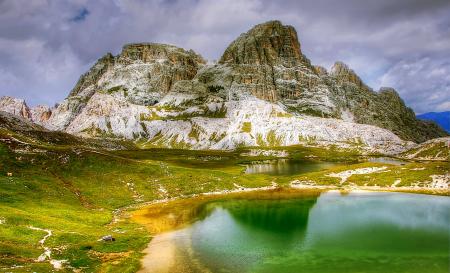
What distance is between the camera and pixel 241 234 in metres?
78.2

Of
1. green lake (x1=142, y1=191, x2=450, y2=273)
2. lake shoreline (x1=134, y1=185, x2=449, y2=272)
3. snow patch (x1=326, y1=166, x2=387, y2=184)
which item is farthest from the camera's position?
snow patch (x1=326, y1=166, x2=387, y2=184)

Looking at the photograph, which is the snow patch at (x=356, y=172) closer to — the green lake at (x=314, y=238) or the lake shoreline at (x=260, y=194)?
the lake shoreline at (x=260, y=194)

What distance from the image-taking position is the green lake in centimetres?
5678

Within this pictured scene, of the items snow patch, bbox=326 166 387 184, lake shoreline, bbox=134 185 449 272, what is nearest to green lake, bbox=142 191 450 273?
lake shoreline, bbox=134 185 449 272

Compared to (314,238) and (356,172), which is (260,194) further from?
(314,238)

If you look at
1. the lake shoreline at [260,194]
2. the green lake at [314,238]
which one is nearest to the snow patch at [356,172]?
the lake shoreline at [260,194]

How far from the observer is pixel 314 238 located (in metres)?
71.9

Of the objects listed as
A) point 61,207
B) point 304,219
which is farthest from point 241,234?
point 61,207

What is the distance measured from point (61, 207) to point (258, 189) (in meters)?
68.8

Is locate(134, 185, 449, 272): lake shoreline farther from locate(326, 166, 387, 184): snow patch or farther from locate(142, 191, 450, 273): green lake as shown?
locate(326, 166, 387, 184): snow patch

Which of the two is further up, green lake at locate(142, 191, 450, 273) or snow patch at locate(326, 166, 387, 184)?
snow patch at locate(326, 166, 387, 184)

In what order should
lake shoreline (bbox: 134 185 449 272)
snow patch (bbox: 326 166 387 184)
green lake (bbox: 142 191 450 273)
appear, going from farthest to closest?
snow patch (bbox: 326 166 387 184)
lake shoreline (bbox: 134 185 449 272)
green lake (bbox: 142 191 450 273)

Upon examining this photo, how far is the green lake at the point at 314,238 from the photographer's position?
56781 mm

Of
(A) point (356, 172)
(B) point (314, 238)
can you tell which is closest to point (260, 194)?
(A) point (356, 172)
